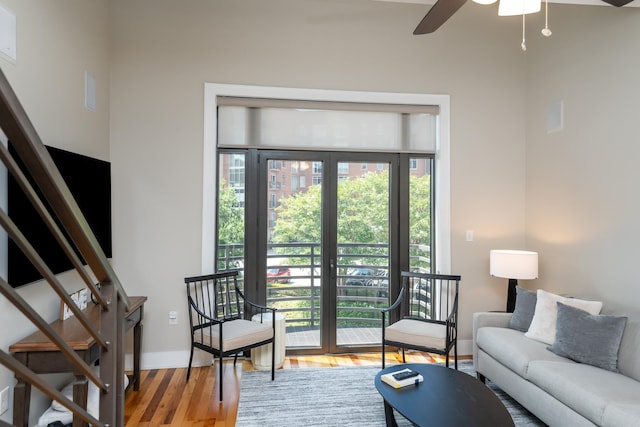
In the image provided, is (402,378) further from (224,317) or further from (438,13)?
(438,13)

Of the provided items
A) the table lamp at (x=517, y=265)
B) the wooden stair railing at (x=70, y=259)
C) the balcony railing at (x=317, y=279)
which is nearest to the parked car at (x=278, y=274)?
the balcony railing at (x=317, y=279)

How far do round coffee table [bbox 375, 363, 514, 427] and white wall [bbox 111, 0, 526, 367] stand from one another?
165 centimetres

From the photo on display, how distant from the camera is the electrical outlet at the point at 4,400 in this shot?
205cm

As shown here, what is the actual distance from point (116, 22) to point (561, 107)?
4192 millimetres

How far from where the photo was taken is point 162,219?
3.53 m

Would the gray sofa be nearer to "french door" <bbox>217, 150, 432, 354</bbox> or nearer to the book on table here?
the book on table

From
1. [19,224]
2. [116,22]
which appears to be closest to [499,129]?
[116,22]

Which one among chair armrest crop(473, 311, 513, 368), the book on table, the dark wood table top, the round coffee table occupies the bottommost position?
the round coffee table

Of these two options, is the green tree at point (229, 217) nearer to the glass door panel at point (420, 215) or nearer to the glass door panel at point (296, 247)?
the glass door panel at point (296, 247)

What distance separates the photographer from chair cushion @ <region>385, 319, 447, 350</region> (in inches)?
124

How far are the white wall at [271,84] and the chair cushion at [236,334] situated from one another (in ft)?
1.91

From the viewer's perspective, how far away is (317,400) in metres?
2.88

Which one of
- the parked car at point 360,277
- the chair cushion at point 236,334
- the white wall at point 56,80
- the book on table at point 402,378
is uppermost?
the white wall at point 56,80

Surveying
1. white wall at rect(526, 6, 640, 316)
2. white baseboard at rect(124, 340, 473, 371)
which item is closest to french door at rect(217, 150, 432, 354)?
white baseboard at rect(124, 340, 473, 371)
